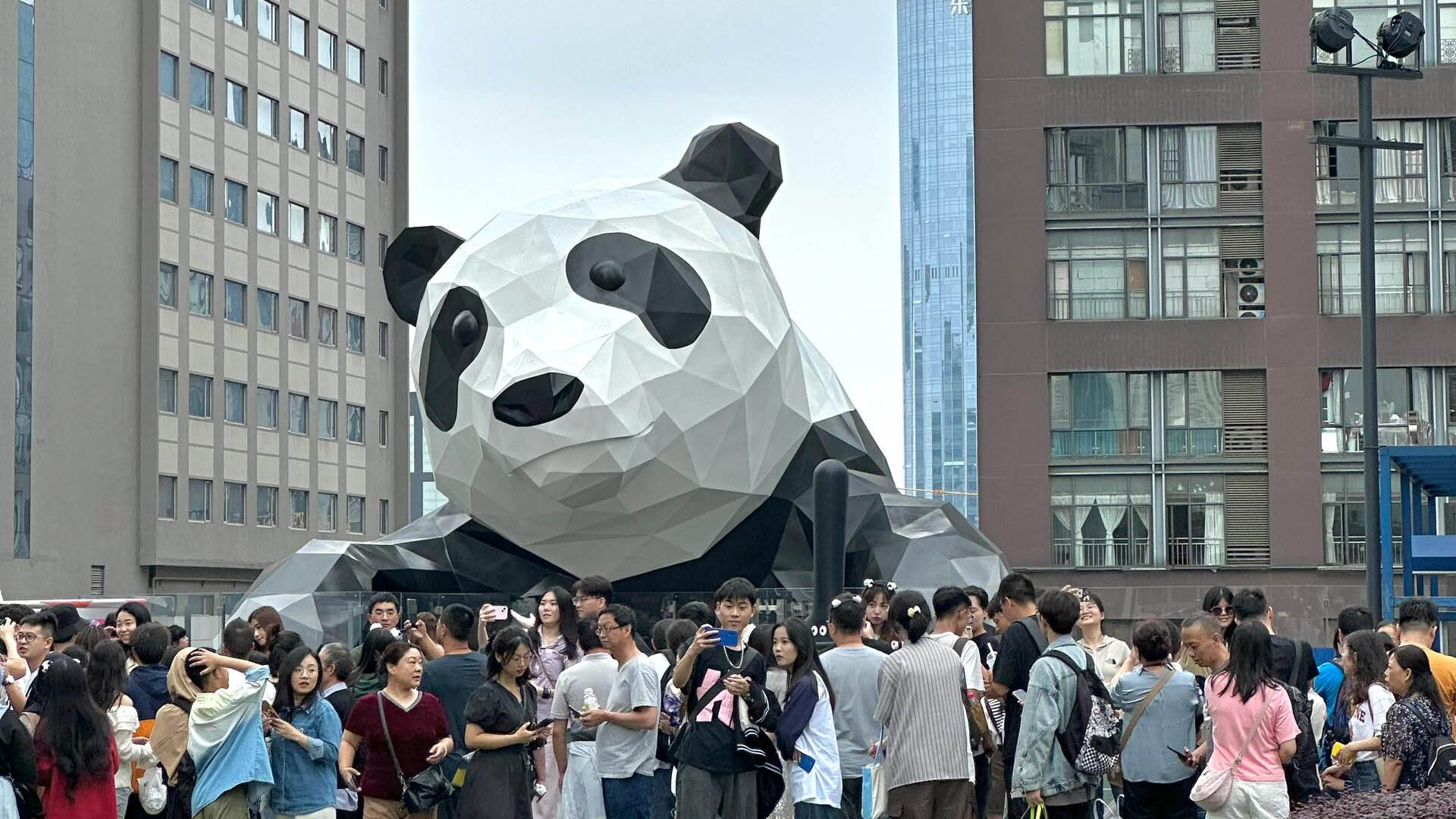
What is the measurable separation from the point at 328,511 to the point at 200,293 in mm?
8024

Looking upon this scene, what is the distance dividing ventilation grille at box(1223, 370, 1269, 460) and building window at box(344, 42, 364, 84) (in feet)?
99.9

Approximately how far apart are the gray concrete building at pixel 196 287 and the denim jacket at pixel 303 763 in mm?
35138

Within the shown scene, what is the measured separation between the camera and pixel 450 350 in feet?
55.1

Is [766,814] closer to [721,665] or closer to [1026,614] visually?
[721,665]

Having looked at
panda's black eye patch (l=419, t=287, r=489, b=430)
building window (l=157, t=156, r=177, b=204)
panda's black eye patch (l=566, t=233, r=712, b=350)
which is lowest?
panda's black eye patch (l=419, t=287, r=489, b=430)

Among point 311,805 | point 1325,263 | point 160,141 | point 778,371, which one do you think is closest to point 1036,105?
point 1325,263

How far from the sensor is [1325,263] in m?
Result: 33.2

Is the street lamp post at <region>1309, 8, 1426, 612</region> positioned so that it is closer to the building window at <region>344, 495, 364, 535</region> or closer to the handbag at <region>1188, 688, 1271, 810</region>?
the handbag at <region>1188, 688, 1271, 810</region>

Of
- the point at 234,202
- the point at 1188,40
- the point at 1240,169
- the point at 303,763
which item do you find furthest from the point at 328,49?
the point at 303,763

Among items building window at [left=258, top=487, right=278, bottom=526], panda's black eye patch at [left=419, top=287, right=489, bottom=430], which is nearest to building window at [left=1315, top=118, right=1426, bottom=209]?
panda's black eye patch at [left=419, top=287, right=489, bottom=430]

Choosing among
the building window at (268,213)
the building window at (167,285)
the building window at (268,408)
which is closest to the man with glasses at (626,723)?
the building window at (167,285)

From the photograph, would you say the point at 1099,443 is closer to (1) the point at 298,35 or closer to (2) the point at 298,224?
(2) the point at 298,224

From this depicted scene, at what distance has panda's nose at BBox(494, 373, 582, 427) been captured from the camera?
15672mm

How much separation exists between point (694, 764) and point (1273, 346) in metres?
25.5
